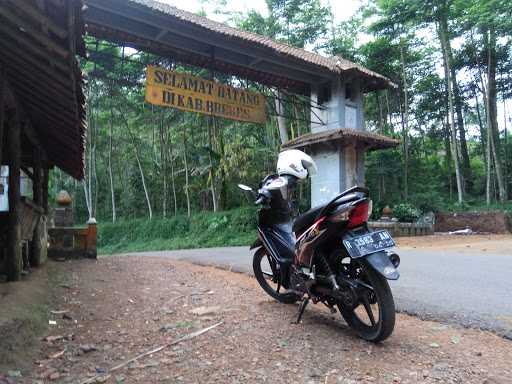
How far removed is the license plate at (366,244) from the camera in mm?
2787

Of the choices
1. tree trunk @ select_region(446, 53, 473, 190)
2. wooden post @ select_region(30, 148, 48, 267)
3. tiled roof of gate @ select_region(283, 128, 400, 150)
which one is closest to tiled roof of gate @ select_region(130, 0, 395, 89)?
tiled roof of gate @ select_region(283, 128, 400, 150)

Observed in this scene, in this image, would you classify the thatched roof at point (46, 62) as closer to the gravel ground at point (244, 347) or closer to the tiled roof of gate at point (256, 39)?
the gravel ground at point (244, 347)

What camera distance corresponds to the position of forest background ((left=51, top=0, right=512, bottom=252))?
52.6 ft

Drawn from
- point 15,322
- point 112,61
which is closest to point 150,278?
point 15,322

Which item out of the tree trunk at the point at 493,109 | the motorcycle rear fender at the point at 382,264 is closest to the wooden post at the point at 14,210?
the motorcycle rear fender at the point at 382,264

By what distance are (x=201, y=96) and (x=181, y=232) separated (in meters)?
9.35

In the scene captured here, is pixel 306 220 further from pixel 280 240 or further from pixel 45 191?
pixel 45 191

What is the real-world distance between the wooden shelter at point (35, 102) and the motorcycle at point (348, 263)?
2086 millimetres

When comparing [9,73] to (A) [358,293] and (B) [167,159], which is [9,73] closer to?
(A) [358,293]

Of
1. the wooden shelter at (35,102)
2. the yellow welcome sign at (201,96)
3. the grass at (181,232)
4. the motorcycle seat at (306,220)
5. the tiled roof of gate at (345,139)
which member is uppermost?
the yellow welcome sign at (201,96)

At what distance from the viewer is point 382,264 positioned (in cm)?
275

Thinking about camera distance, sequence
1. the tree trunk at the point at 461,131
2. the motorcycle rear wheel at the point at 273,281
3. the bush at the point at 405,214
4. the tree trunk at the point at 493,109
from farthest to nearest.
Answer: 1. the tree trunk at the point at 461,131
2. the tree trunk at the point at 493,109
3. the bush at the point at 405,214
4. the motorcycle rear wheel at the point at 273,281

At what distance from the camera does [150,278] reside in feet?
18.8

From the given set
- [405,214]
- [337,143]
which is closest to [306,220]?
[337,143]
